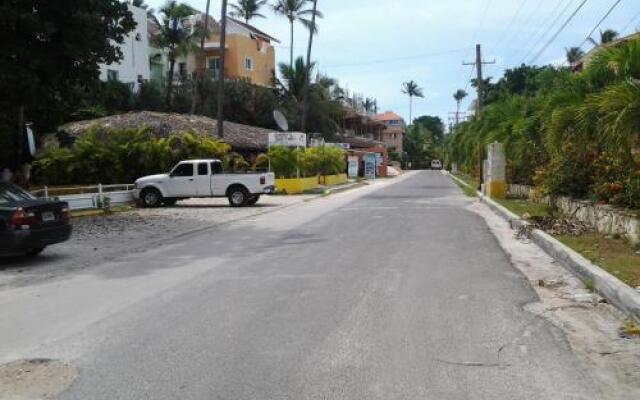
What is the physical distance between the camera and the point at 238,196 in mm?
26203

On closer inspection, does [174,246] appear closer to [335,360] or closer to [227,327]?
[227,327]

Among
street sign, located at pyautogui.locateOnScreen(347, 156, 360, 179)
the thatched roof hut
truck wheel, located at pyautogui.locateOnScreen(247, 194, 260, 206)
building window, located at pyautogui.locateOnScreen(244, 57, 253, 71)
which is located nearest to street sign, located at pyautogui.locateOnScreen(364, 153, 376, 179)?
street sign, located at pyautogui.locateOnScreen(347, 156, 360, 179)

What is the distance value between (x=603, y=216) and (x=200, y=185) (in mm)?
16851

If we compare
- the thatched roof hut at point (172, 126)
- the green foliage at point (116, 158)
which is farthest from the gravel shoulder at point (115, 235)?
the thatched roof hut at point (172, 126)

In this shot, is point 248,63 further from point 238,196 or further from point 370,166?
point 238,196

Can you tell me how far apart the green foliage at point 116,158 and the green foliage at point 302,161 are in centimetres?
527

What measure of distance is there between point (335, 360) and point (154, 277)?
17.0 ft

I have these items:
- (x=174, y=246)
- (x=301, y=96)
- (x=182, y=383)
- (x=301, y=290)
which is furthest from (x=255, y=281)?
(x=301, y=96)

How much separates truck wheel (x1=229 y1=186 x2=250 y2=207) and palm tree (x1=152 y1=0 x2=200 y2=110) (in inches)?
1248

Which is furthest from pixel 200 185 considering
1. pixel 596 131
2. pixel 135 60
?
pixel 135 60

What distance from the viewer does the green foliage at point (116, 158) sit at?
3003 centimetres

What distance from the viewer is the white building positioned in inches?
2050

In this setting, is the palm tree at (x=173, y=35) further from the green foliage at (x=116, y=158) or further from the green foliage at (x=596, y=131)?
the green foliage at (x=596, y=131)

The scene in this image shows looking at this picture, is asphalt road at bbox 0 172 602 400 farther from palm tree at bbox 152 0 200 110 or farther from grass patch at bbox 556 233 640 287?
palm tree at bbox 152 0 200 110
